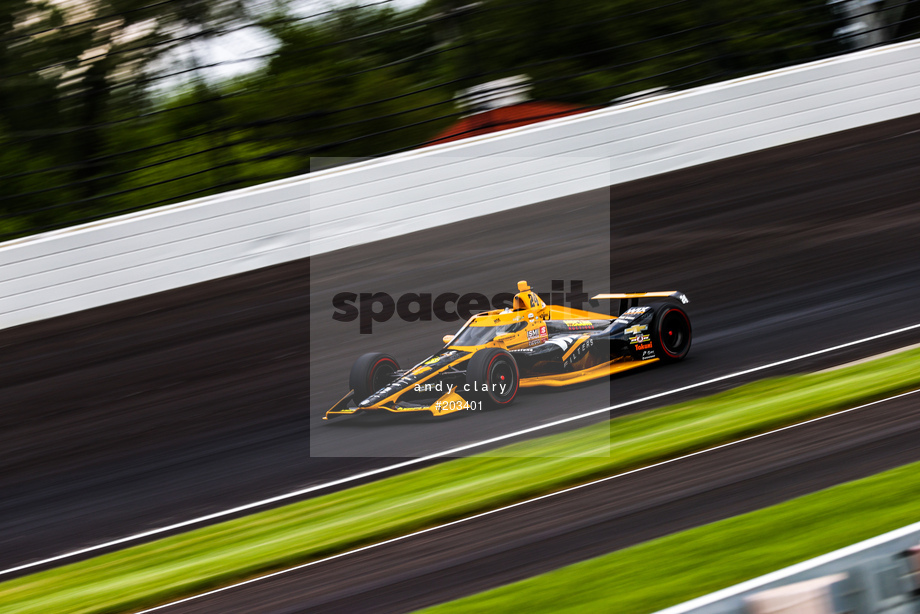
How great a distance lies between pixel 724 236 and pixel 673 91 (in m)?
3.20

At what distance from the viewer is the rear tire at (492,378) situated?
22.8ft

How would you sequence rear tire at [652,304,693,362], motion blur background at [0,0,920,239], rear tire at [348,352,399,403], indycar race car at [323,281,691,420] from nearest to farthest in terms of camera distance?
1. indycar race car at [323,281,691,420]
2. rear tire at [348,352,399,403]
3. rear tire at [652,304,693,362]
4. motion blur background at [0,0,920,239]

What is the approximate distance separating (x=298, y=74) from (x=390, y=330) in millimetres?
4714

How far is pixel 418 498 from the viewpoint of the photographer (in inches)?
224

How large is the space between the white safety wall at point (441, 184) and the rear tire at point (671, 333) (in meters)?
4.56

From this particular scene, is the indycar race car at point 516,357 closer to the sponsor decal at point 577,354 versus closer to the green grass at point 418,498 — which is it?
the sponsor decal at point 577,354

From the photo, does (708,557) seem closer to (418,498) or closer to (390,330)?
(418,498)

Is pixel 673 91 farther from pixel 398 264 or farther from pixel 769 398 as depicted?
pixel 769 398

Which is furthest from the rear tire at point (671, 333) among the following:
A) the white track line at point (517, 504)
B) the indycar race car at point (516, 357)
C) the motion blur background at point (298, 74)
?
the motion blur background at point (298, 74)

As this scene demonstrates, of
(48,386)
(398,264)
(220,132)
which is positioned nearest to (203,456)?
(48,386)

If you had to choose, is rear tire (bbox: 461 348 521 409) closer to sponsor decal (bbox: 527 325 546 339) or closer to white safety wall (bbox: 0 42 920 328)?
sponsor decal (bbox: 527 325 546 339)

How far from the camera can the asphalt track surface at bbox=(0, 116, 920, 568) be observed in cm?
702

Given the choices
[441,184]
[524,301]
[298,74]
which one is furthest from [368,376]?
[298,74]

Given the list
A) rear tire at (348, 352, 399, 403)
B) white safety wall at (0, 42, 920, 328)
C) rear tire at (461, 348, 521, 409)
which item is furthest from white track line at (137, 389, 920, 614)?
white safety wall at (0, 42, 920, 328)
